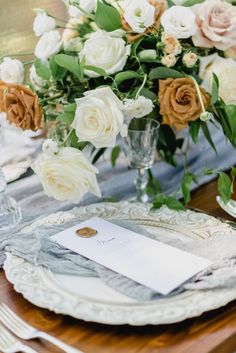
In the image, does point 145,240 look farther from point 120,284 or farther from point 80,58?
point 80,58

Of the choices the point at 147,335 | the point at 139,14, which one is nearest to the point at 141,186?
the point at 139,14

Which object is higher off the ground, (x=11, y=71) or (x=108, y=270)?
(x=11, y=71)

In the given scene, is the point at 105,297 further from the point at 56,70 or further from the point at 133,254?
the point at 56,70

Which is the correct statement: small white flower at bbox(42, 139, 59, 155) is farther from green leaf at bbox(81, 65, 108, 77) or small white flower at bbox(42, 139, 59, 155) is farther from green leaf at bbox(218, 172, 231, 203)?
green leaf at bbox(218, 172, 231, 203)

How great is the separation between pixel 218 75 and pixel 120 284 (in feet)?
1.18

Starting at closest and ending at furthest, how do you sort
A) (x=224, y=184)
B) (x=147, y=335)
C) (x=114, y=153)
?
(x=147, y=335)
(x=224, y=184)
(x=114, y=153)

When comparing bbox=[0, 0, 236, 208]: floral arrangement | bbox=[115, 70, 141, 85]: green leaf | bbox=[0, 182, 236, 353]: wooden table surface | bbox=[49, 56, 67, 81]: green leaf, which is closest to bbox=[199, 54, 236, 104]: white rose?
bbox=[0, 0, 236, 208]: floral arrangement

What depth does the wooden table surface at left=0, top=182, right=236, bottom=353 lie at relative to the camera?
576 mm

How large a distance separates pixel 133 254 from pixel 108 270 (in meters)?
0.05

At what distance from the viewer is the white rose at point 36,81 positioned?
2.94 ft

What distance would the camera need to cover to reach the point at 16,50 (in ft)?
4.19

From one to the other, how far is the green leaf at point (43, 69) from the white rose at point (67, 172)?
160 millimetres

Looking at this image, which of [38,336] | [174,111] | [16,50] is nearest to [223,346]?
Answer: [38,336]

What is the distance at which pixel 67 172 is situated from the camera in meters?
0.75
